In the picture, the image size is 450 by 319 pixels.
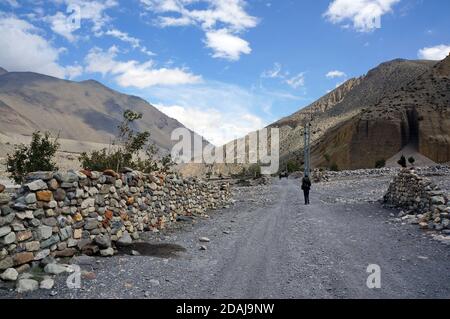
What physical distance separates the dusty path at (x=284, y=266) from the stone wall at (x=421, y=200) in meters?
0.68

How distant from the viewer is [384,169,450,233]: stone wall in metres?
11.5

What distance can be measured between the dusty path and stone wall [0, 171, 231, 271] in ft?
2.72

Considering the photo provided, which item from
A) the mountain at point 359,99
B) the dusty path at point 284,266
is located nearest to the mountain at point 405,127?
the mountain at point 359,99

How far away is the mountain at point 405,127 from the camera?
73.7 metres

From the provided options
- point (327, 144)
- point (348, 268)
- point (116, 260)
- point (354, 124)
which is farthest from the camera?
point (327, 144)

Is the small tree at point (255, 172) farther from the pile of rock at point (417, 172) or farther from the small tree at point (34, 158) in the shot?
the small tree at point (34, 158)

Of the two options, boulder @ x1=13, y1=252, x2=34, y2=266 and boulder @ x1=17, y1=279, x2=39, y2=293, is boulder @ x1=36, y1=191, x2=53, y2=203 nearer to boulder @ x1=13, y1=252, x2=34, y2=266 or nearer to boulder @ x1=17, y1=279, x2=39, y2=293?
boulder @ x1=13, y1=252, x2=34, y2=266

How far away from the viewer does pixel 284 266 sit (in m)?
7.60

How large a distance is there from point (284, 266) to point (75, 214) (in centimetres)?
447
